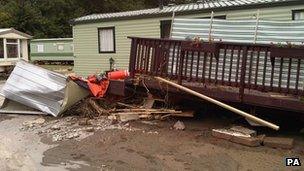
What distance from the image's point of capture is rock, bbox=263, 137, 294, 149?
22.0 feet

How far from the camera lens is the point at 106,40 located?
1772 centimetres

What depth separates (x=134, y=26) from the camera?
1648cm

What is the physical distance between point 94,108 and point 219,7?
610cm

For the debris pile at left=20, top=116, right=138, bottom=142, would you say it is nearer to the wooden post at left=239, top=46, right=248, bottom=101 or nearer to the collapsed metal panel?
the collapsed metal panel

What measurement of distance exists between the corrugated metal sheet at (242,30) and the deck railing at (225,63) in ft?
1.99

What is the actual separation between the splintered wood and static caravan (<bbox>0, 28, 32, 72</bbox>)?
54.4 feet

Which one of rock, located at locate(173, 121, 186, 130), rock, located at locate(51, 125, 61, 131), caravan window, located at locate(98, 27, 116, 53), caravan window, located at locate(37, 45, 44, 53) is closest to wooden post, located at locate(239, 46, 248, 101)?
rock, located at locate(173, 121, 186, 130)

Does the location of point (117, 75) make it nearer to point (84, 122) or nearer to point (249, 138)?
point (84, 122)

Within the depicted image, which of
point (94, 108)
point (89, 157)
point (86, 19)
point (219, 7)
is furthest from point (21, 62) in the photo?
point (86, 19)

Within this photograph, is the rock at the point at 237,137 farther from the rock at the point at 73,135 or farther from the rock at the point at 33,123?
the rock at the point at 33,123

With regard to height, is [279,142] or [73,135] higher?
[279,142]

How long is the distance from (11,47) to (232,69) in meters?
21.2

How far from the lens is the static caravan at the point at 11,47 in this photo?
24.7 meters

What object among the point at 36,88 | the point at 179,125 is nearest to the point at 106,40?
the point at 36,88
